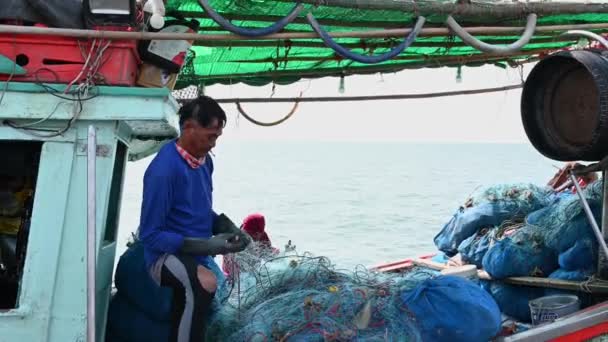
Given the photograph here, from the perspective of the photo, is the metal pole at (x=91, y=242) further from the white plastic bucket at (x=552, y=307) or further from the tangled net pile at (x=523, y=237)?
the tangled net pile at (x=523, y=237)

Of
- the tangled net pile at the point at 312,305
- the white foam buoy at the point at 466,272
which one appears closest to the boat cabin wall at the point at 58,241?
the tangled net pile at the point at 312,305

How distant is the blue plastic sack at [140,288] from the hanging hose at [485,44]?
2002 millimetres

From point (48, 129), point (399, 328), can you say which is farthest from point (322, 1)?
point (399, 328)

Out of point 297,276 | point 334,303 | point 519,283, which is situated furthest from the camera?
point 519,283

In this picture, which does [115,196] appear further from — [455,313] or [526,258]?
[526,258]

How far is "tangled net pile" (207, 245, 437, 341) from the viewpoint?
12.5ft

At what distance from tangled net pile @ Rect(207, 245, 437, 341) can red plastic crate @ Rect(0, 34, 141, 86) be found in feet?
4.39

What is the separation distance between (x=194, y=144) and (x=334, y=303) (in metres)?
1.08

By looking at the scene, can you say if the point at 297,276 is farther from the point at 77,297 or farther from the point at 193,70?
the point at 193,70

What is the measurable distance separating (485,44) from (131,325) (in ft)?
7.81

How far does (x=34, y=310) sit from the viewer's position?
348cm

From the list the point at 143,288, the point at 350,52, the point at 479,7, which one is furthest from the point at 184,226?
the point at 479,7

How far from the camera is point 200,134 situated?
12.1 feet

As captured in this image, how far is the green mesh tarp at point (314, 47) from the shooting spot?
413cm
